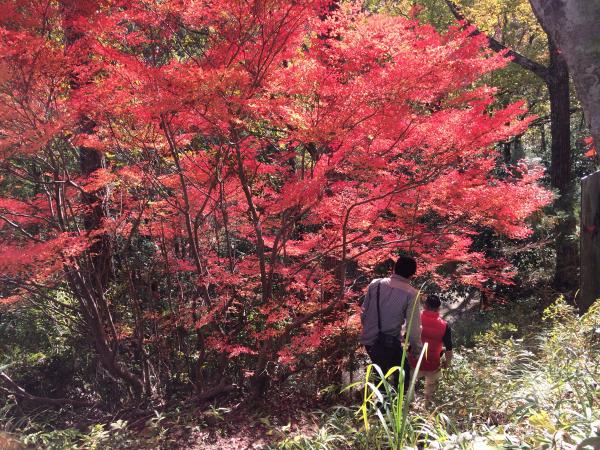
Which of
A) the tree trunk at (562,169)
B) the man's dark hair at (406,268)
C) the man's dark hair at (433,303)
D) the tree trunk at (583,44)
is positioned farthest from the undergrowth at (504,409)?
the tree trunk at (562,169)

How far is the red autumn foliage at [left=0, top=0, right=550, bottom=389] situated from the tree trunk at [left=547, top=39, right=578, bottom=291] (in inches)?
157

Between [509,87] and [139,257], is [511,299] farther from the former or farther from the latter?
[139,257]

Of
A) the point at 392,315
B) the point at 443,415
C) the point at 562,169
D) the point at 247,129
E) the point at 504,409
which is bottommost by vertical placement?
the point at 504,409

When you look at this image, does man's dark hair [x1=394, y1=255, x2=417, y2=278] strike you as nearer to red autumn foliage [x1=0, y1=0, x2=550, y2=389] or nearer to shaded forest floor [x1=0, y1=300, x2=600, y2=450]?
shaded forest floor [x1=0, y1=300, x2=600, y2=450]

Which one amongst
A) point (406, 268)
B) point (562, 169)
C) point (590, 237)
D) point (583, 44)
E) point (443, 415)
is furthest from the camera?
point (562, 169)

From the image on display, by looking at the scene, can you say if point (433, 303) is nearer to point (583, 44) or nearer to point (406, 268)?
point (406, 268)

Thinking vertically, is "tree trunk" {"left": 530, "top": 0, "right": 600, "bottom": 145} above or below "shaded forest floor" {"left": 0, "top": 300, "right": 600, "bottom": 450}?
above

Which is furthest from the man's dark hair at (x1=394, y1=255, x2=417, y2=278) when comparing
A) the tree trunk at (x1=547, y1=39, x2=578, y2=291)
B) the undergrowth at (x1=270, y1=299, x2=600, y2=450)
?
the tree trunk at (x1=547, y1=39, x2=578, y2=291)

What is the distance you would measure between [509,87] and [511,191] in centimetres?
916

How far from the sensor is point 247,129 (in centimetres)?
482

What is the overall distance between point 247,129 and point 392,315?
2542 millimetres

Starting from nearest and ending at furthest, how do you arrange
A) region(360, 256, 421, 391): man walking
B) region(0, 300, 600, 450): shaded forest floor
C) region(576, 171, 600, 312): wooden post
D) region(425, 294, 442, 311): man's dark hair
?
region(0, 300, 600, 450): shaded forest floor < region(360, 256, 421, 391): man walking < region(425, 294, 442, 311): man's dark hair < region(576, 171, 600, 312): wooden post

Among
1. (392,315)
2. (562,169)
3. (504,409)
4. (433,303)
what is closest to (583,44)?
(392,315)

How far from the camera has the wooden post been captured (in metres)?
4.11
